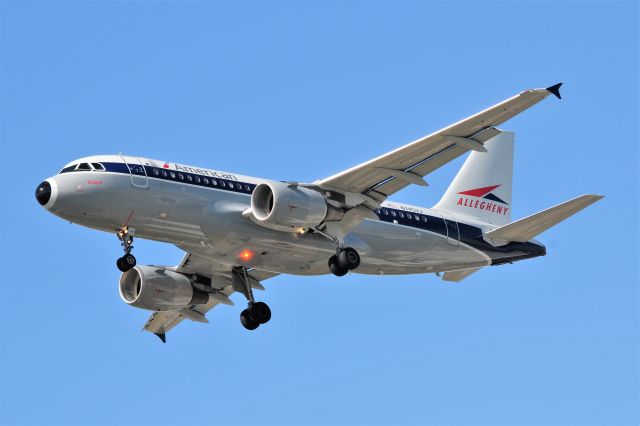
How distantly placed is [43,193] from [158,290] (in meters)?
9.68

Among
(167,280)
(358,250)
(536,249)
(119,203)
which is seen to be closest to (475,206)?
(536,249)

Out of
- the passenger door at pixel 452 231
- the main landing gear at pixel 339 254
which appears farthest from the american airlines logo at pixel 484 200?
the main landing gear at pixel 339 254


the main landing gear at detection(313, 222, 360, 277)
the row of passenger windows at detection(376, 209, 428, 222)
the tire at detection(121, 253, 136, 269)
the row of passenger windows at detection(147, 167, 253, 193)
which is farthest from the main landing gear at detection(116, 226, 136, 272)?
the row of passenger windows at detection(376, 209, 428, 222)

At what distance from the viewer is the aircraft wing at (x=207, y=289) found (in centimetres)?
5116

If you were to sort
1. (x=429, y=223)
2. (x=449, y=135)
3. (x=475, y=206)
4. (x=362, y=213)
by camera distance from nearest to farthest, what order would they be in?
(x=449, y=135) < (x=362, y=213) < (x=429, y=223) < (x=475, y=206)

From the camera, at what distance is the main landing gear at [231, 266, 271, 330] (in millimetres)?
49375

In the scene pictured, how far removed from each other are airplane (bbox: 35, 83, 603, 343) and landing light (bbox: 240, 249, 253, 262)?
72 mm

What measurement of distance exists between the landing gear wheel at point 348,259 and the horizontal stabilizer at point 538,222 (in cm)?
714

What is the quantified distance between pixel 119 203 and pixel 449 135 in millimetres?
11339

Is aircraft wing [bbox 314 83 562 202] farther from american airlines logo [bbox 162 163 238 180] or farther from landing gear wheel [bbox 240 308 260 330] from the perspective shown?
landing gear wheel [bbox 240 308 260 330]

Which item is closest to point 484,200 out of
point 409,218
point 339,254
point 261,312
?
point 409,218

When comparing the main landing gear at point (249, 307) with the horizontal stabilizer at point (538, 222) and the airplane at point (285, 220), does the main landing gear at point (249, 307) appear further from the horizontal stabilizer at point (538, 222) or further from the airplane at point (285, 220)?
the horizontal stabilizer at point (538, 222)

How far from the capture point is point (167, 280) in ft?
170

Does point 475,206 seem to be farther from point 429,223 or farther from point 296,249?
point 296,249
